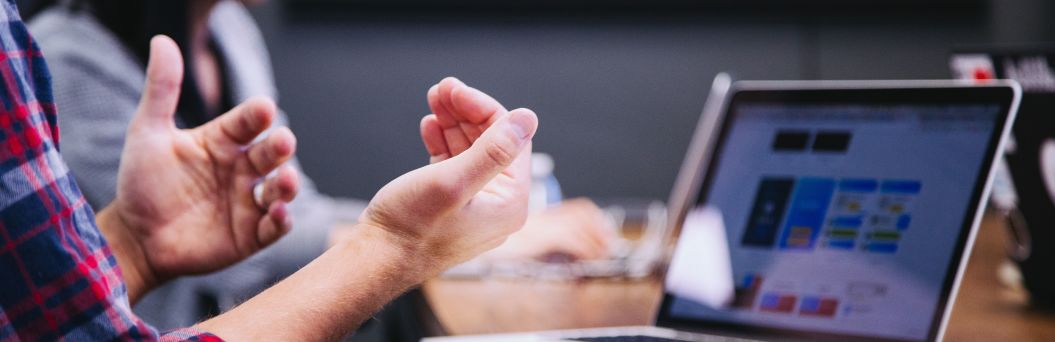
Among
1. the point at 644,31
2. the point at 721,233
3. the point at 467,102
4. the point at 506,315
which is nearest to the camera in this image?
the point at 467,102

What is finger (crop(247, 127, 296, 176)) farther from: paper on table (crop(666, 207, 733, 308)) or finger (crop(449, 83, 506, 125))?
paper on table (crop(666, 207, 733, 308))

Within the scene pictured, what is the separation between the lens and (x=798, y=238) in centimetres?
87

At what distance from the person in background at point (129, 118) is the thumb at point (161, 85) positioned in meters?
0.44

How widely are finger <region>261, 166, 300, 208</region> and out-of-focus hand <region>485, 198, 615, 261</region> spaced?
498 mm

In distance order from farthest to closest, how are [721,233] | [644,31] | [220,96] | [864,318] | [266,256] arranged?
[644,31] → [220,96] → [266,256] → [721,233] → [864,318]

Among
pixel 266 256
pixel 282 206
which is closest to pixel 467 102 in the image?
pixel 282 206

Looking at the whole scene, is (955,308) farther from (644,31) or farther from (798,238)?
(644,31)

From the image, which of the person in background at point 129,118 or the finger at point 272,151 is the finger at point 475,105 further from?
the person in background at point 129,118

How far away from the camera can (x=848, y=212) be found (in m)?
0.85

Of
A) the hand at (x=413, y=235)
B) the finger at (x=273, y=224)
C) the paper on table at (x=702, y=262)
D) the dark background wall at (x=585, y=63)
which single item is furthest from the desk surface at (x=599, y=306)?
the dark background wall at (x=585, y=63)

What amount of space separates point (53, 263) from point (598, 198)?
7.21 ft

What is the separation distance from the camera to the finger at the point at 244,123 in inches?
35.0

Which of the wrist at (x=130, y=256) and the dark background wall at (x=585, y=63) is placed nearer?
the wrist at (x=130, y=256)

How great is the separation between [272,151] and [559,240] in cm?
56
